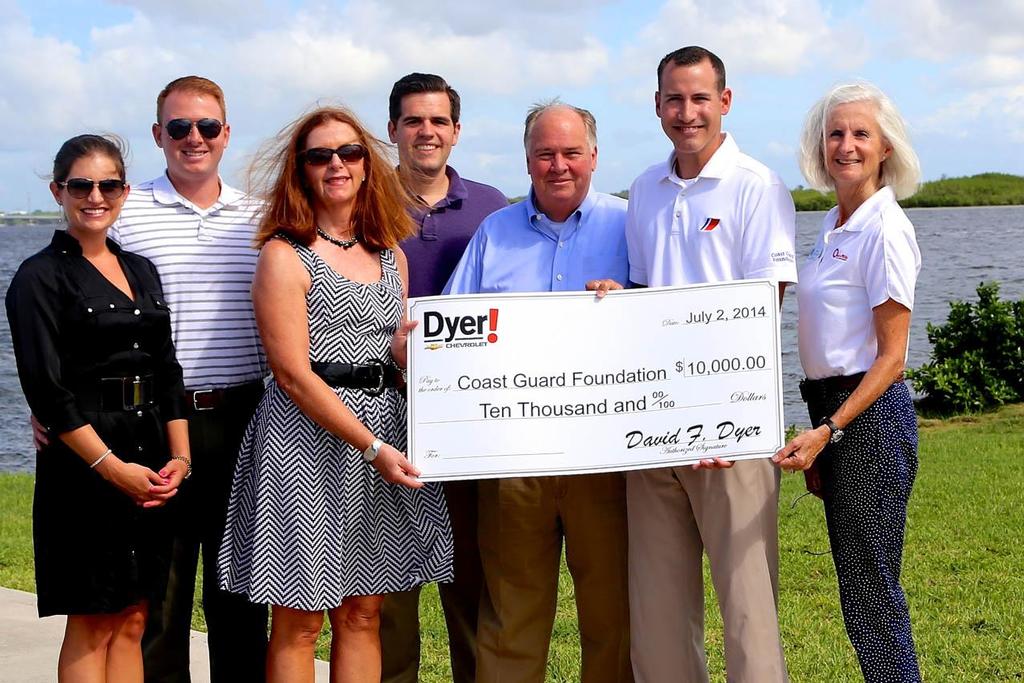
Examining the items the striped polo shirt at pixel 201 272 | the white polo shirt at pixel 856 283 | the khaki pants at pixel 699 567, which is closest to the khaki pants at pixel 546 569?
the khaki pants at pixel 699 567

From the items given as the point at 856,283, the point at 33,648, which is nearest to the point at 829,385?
the point at 856,283

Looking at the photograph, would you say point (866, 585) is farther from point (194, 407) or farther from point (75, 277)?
point (75, 277)

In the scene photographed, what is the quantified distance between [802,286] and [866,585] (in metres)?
1.09

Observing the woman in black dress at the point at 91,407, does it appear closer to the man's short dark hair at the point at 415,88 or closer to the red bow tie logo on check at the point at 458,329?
the red bow tie logo on check at the point at 458,329

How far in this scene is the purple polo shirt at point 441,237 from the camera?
506cm

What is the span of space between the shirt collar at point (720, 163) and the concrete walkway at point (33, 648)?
2.82 meters

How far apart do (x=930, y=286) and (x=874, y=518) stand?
33.7 metres

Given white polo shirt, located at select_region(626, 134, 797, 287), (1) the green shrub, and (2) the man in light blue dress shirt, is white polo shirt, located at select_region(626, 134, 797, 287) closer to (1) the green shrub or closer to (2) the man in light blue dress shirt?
(2) the man in light blue dress shirt

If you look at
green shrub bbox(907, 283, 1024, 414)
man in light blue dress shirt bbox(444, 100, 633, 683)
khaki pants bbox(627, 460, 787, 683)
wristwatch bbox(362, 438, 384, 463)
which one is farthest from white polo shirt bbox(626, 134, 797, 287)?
green shrub bbox(907, 283, 1024, 414)

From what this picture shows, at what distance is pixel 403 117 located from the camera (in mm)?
5238

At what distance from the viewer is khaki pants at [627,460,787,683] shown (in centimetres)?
430

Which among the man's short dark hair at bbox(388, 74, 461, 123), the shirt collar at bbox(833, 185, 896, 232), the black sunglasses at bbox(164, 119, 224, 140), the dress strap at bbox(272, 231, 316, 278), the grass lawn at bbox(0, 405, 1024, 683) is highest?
the man's short dark hair at bbox(388, 74, 461, 123)

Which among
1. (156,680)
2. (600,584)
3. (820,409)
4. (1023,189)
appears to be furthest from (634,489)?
(1023,189)

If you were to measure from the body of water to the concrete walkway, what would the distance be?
5685 mm
